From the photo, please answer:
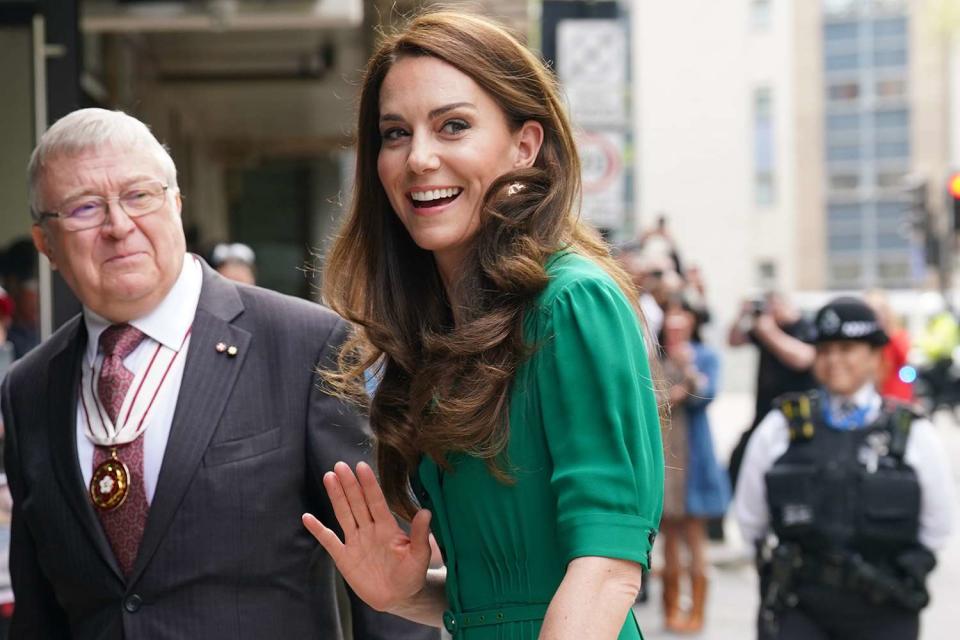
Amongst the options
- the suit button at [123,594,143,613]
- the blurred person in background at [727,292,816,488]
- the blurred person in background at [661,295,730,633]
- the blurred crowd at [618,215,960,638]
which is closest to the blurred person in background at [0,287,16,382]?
Answer: the suit button at [123,594,143,613]

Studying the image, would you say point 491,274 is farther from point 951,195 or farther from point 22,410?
point 951,195

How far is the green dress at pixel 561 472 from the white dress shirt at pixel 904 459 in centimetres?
328

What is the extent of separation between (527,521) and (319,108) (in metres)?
14.7

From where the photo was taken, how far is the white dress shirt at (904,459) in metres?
5.25

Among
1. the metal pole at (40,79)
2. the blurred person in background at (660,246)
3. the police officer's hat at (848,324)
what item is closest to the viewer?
the metal pole at (40,79)

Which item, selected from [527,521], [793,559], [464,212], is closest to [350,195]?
[464,212]

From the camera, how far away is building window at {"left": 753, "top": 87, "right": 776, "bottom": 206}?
4284 cm

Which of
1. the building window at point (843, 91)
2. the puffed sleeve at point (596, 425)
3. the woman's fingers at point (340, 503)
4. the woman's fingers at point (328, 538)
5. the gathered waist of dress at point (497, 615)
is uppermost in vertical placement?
the building window at point (843, 91)

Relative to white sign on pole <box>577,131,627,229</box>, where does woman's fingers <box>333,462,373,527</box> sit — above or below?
below

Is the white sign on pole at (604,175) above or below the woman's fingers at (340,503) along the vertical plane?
above

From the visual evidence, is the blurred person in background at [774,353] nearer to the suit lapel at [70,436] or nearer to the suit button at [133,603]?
the suit lapel at [70,436]

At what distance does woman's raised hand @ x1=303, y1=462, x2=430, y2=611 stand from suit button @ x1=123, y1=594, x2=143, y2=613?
507 mm

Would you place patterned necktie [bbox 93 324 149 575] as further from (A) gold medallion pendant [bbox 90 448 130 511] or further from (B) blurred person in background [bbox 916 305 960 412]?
(B) blurred person in background [bbox 916 305 960 412]

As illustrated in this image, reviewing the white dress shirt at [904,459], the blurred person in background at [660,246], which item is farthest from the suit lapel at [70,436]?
the blurred person in background at [660,246]
